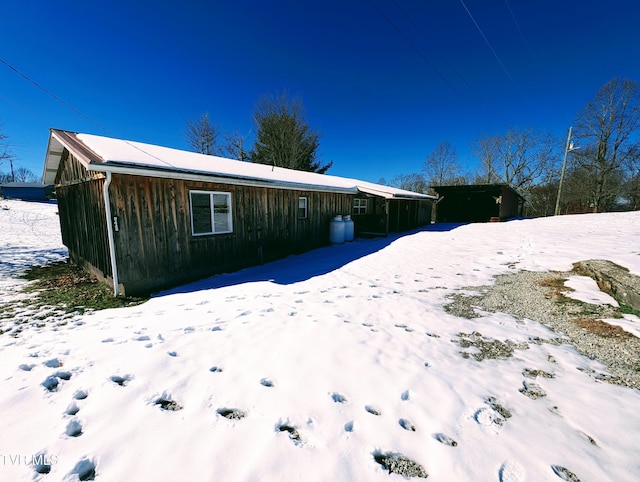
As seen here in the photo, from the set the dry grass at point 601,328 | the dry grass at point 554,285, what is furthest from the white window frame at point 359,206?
the dry grass at point 601,328

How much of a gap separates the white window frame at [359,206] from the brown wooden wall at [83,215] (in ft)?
35.0

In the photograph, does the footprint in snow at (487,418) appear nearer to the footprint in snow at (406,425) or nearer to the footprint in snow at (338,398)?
the footprint in snow at (406,425)

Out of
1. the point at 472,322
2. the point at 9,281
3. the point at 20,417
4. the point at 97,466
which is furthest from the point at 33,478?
the point at 9,281

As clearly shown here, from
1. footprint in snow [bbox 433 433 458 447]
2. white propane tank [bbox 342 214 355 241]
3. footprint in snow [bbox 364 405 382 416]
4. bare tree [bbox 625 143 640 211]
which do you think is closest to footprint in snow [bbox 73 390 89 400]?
footprint in snow [bbox 364 405 382 416]

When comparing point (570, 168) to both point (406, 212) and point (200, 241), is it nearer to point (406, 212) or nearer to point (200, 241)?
point (406, 212)

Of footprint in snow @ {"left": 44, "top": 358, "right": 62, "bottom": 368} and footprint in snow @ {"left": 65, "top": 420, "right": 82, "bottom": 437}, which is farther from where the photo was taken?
footprint in snow @ {"left": 44, "top": 358, "right": 62, "bottom": 368}

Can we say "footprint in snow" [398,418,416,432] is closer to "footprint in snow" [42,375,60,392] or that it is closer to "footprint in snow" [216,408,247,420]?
"footprint in snow" [216,408,247,420]

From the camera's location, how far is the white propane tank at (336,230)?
39.0 feet

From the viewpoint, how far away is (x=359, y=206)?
14.6m

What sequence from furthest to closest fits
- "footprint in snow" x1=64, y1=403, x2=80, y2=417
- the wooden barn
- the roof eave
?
the wooden barn < the roof eave < "footprint in snow" x1=64, y1=403, x2=80, y2=417

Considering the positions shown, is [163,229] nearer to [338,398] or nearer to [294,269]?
[294,269]

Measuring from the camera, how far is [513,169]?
1276 inches

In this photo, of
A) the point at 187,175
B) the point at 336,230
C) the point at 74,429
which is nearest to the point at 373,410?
the point at 74,429

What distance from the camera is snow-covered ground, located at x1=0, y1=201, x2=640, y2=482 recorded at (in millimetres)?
1707
